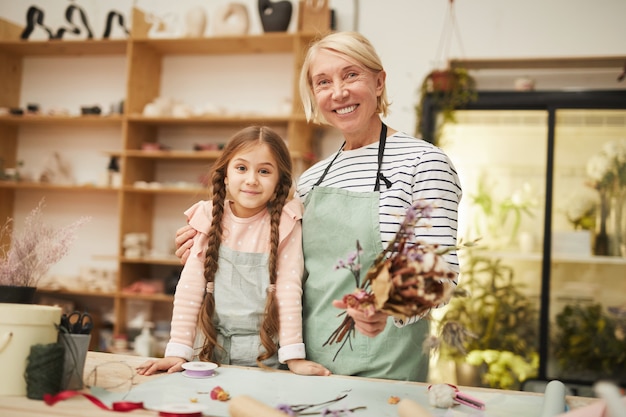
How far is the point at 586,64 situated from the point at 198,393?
370cm

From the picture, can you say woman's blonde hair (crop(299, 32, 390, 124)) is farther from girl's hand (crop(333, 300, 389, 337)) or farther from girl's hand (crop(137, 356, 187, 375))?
girl's hand (crop(137, 356, 187, 375))

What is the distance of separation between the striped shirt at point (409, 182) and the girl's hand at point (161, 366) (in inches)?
25.3

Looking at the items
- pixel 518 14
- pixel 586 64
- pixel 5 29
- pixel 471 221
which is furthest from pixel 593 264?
pixel 5 29

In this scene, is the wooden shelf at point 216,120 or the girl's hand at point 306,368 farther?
the wooden shelf at point 216,120

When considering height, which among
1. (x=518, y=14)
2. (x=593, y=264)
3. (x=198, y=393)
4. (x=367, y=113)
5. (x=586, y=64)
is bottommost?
(x=198, y=393)

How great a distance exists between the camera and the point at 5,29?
197 inches

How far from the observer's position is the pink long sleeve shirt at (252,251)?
67.1 inches

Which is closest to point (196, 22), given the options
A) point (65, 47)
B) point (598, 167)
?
point (65, 47)

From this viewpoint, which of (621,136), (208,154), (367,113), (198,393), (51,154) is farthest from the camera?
(51,154)

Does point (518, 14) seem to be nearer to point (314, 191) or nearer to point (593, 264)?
point (593, 264)

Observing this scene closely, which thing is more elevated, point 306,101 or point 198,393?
point 306,101

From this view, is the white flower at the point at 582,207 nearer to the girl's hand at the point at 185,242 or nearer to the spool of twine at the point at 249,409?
the girl's hand at the point at 185,242

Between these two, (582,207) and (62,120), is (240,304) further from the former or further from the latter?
(62,120)

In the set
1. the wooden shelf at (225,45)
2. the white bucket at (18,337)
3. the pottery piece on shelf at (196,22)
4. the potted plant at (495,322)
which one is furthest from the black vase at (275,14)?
the white bucket at (18,337)
